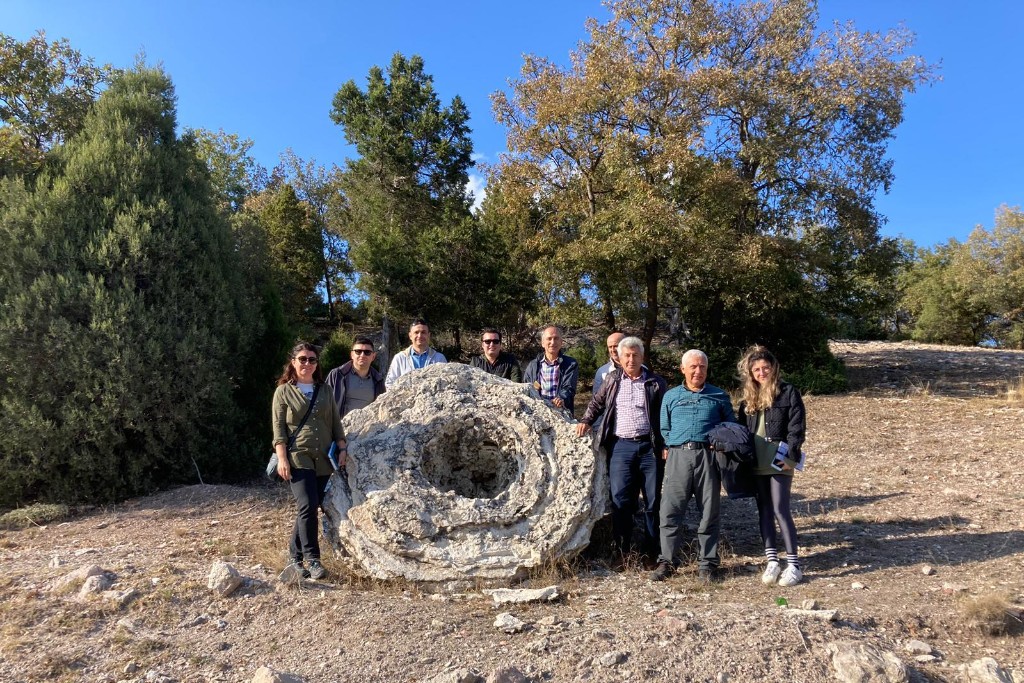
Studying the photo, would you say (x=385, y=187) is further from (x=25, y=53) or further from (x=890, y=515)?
(x=890, y=515)

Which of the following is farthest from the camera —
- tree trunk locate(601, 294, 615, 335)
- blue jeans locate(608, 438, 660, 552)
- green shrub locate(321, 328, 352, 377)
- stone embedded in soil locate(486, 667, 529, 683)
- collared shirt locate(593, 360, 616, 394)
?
green shrub locate(321, 328, 352, 377)

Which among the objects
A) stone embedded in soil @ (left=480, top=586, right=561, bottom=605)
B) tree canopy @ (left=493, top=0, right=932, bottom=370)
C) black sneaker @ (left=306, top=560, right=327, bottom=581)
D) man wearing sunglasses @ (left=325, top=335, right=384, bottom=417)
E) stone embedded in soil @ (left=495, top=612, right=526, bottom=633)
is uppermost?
tree canopy @ (left=493, top=0, right=932, bottom=370)

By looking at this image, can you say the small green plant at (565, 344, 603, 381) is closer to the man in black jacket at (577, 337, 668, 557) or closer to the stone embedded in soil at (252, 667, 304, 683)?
the man in black jacket at (577, 337, 668, 557)

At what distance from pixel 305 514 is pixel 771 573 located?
3470 millimetres

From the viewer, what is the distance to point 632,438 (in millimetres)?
5109

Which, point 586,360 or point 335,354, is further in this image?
point 335,354

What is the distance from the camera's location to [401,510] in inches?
185

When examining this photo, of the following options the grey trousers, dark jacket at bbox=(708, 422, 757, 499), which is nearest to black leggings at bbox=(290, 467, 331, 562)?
the grey trousers

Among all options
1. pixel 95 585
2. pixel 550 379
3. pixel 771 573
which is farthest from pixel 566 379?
pixel 95 585

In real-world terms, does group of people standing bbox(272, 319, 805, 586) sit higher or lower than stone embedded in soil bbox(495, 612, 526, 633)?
higher

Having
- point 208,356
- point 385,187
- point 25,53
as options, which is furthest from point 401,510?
point 385,187

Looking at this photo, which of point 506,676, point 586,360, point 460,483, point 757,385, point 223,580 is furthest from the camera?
point 586,360

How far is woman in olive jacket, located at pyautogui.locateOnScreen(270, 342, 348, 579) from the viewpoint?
4613 mm

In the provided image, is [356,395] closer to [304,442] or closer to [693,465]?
[304,442]
